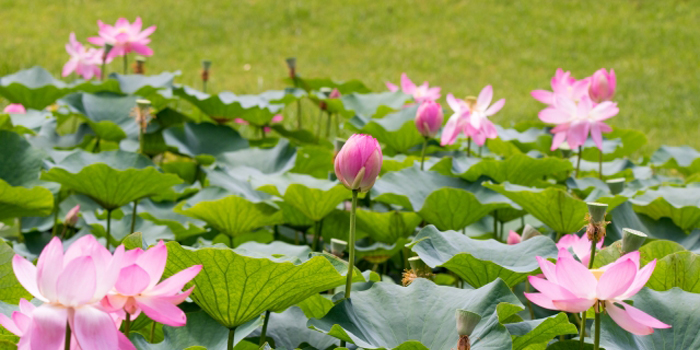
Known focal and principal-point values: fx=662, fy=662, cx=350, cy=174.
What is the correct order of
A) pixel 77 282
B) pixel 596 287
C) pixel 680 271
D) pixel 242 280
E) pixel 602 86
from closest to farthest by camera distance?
pixel 77 282, pixel 596 287, pixel 242 280, pixel 680 271, pixel 602 86

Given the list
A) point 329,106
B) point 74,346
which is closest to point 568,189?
point 329,106

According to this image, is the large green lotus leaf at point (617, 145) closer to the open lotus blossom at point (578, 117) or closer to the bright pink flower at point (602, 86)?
the bright pink flower at point (602, 86)

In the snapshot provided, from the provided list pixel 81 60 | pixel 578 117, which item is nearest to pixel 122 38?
pixel 81 60

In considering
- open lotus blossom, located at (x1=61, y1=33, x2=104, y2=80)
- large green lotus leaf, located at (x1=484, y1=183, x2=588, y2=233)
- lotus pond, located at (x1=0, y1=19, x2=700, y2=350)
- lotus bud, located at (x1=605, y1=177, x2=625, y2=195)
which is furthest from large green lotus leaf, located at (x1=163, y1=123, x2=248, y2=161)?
lotus bud, located at (x1=605, y1=177, x2=625, y2=195)

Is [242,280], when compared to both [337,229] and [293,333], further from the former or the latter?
[337,229]

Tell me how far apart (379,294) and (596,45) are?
5.94 meters

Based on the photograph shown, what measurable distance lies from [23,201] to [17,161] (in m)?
0.23

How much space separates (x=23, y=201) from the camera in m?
1.22

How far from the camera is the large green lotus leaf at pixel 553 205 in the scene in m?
1.16

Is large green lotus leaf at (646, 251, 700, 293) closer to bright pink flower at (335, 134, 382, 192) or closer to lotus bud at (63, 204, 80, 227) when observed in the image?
bright pink flower at (335, 134, 382, 192)

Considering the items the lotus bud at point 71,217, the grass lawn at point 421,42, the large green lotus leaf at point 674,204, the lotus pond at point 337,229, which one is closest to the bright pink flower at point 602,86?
the lotus pond at point 337,229

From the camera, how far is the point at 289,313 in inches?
37.9

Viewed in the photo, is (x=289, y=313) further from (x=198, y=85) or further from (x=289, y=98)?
(x=198, y=85)

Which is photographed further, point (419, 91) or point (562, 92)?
point (419, 91)
